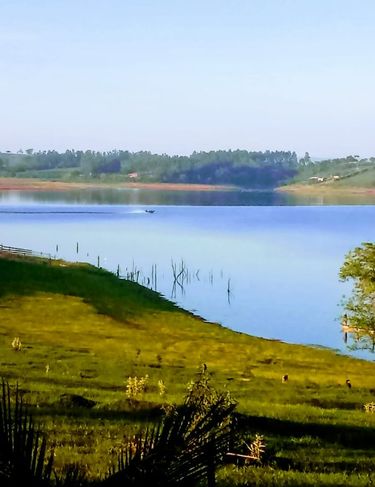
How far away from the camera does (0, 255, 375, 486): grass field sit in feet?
73.7

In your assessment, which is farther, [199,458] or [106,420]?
[106,420]

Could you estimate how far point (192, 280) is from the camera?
5177 inches

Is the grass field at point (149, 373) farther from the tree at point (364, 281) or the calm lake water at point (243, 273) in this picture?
the calm lake water at point (243, 273)

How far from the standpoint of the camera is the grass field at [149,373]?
73.7 feet

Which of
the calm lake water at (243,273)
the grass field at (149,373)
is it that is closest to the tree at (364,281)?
the grass field at (149,373)

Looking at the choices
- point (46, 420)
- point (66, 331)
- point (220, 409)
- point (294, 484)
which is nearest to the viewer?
point (220, 409)

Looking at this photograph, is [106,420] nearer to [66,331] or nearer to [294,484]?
[294,484]

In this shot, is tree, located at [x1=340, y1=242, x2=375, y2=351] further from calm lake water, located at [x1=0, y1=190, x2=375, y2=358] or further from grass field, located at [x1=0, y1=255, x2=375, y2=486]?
calm lake water, located at [x1=0, y1=190, x2=375, y2=358]

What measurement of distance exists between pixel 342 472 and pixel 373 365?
168ft

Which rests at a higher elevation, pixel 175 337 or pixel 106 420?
pixel 106 420

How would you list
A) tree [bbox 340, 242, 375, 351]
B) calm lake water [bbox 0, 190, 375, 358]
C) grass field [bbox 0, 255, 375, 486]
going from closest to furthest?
grass field [bbox 0, 255, 375, 486] → tree [bbox 340, 242, 375, 351] → calm lake water [bbox 0, 190, 375, 358]

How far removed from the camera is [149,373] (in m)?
49.7

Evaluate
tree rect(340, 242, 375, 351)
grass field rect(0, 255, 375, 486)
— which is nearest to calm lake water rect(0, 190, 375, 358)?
grass field rect(0, 255, 375, 486)

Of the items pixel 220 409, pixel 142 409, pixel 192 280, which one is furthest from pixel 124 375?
pixel 192 280
